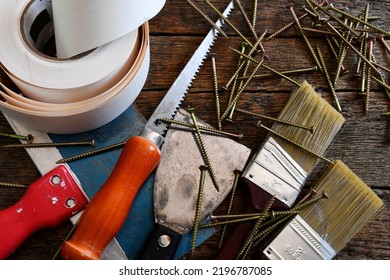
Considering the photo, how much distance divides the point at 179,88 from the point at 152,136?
15 centimetres

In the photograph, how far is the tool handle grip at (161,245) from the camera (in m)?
1.11

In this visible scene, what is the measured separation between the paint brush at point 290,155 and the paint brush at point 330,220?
0.05m

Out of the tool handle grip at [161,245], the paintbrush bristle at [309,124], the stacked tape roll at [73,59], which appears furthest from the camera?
the paintbrush bristle at [309,124]

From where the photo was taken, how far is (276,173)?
1.19 metres

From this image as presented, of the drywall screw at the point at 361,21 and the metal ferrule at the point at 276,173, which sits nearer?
the metal ferrule at the point at 276,173

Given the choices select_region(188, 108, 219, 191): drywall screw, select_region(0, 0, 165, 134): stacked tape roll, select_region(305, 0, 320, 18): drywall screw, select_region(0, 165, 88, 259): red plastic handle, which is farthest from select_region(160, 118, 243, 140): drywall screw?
select_region(305, 0, 320, 18): drywall screw

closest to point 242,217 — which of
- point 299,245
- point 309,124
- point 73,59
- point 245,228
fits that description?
point 245,228

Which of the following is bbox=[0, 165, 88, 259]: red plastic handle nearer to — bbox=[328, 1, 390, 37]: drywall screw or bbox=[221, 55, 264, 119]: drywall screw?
bbox=[221, 55, 264, 119]: drywall screw

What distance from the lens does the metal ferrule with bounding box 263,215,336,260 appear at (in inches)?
45.6

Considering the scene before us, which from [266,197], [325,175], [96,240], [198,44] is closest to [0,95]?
[96,240]

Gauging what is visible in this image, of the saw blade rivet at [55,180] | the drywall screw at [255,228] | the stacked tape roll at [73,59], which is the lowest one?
the drywall screw at [255,228]

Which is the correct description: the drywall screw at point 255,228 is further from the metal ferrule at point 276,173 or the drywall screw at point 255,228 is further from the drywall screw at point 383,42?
the drywall screw at point 383,42

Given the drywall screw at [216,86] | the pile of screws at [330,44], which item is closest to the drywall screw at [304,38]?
the pile of screws at [330,44]

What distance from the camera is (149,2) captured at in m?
1.03
